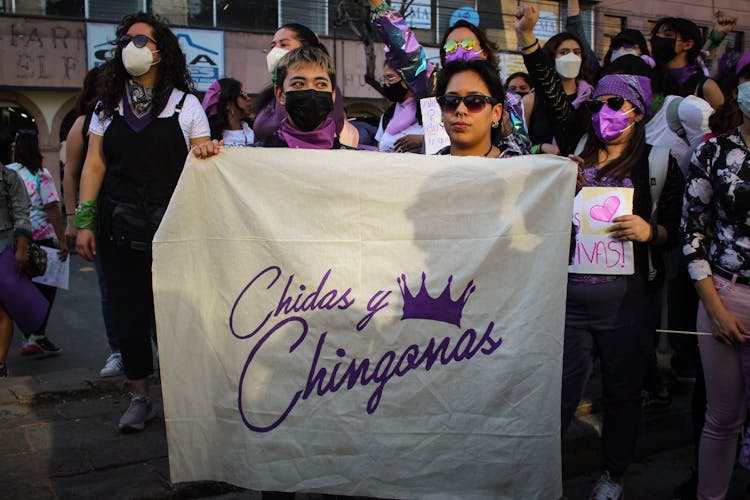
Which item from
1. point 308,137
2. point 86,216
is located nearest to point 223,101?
point 86,216

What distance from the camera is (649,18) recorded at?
2505 centimetres

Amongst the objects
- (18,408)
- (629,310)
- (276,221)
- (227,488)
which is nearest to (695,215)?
(629,310)

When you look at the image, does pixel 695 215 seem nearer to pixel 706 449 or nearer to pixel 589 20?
pixel 706 449

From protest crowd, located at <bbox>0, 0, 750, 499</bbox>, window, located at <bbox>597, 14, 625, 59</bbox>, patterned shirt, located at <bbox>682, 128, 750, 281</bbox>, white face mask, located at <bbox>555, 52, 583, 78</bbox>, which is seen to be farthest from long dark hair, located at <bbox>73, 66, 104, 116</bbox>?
window, located at <bbox>597, 14, 625, 59</bbox>

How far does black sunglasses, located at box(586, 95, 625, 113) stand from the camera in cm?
306

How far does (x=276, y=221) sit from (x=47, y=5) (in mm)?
17990

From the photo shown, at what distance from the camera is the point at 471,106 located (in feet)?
8.73

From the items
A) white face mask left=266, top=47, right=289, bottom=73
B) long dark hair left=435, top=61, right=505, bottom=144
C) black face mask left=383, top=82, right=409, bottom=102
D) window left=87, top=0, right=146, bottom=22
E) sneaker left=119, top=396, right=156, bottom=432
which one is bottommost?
sneaker left=119, top=396, right=156, bottom=432

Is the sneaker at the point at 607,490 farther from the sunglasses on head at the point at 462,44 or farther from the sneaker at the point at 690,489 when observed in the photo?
the sunglasses on head at the point at 462,44

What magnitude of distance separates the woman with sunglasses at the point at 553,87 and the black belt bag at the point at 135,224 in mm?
1911

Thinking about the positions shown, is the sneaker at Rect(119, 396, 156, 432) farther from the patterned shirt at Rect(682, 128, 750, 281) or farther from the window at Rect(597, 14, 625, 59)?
the window at Rect(597, 14, 625, 59)

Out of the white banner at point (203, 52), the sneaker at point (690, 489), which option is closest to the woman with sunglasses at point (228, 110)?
the sneaker at point (690, 489)

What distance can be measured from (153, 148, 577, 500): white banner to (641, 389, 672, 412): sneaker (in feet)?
7.23

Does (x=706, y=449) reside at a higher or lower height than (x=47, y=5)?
lower
